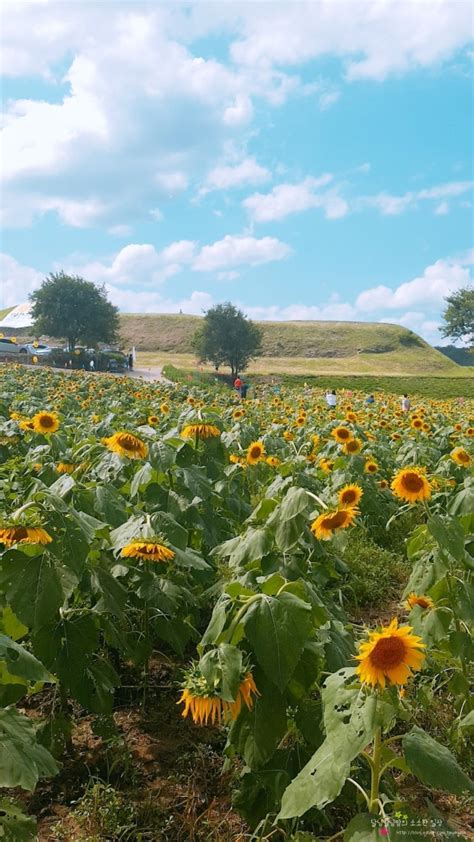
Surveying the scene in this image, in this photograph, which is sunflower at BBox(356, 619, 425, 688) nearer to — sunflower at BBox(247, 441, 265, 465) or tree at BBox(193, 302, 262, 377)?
sunflower at BBox(247, 441, 265, 465)

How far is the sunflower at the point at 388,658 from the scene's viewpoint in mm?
1508

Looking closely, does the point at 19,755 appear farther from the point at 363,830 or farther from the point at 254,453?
the point at 254,453

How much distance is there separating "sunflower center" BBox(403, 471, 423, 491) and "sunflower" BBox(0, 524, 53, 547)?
1.72 metres

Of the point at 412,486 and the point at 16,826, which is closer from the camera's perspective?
the point at 16,826

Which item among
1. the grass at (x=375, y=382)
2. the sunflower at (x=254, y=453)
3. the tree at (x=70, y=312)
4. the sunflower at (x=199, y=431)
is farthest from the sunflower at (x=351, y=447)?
the tree at (x=70, y=312)

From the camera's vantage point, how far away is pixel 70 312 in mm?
52125

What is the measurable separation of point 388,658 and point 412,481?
64.4 inches

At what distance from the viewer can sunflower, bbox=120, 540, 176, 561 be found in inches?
93.7

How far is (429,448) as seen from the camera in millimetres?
7402

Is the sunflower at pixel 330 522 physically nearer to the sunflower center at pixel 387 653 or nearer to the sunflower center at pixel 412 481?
the sunflower center at pixel 412 481

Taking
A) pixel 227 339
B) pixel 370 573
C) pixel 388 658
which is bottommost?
pixel 370 573

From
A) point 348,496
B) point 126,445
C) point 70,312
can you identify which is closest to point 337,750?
point 348,496

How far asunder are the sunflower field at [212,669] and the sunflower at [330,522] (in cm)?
2

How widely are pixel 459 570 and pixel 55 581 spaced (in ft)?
6.55
